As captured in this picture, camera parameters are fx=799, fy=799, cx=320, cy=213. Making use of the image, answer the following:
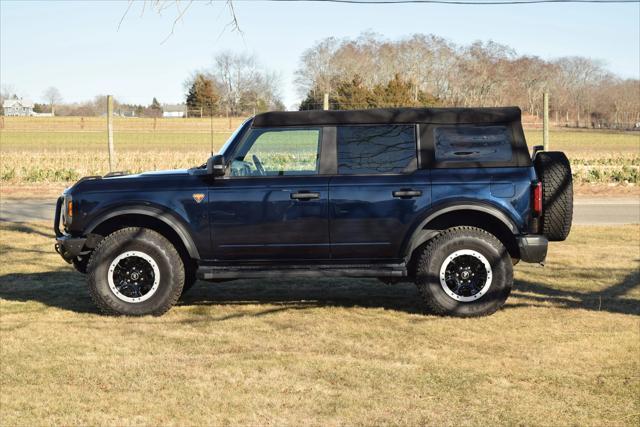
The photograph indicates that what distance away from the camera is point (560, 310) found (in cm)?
742

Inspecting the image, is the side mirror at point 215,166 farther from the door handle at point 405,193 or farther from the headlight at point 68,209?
the door handle at point 405,193

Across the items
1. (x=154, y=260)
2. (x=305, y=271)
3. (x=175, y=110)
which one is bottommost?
(x=305, y=271)

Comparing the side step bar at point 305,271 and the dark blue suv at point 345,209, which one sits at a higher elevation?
the dark blue suv at point 345,209

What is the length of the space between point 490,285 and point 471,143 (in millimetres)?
1314

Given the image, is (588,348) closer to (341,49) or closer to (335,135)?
(335,135)

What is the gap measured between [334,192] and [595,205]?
1225 cm

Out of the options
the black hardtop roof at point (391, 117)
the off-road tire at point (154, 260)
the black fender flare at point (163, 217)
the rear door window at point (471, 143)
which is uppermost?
the black hardtop roof at point (391, 117)

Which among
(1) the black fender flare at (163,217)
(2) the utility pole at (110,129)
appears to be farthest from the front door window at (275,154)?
(2) the utility pole at (110,129)

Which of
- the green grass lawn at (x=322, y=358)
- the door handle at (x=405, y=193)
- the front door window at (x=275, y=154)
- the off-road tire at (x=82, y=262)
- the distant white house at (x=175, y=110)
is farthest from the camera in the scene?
the distant white house at (x=175, y=110)

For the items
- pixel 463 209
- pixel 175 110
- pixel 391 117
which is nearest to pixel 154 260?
pixel 391 117

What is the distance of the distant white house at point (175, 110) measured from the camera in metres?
30.1

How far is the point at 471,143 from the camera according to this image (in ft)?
24.2

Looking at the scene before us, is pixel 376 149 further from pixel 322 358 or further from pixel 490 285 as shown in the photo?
pixel 322 358

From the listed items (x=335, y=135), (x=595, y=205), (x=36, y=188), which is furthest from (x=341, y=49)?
(x=335, y=135)
